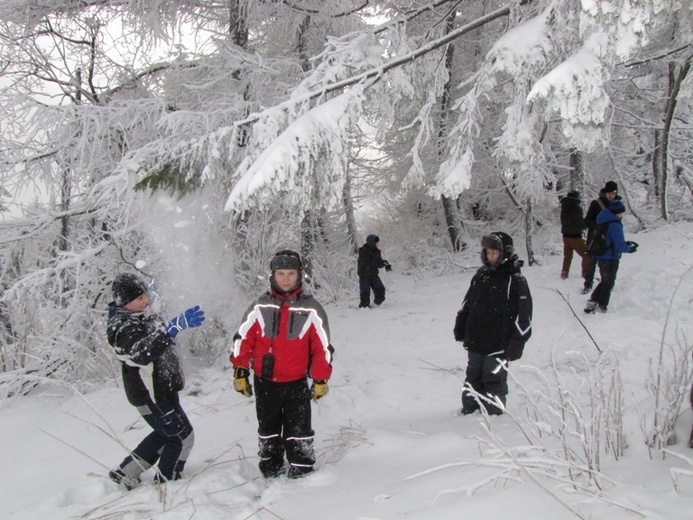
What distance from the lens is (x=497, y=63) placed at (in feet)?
12.6

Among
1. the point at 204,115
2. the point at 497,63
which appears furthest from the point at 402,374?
the point at 204,115

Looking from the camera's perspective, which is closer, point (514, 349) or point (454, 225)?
point (514, 349)

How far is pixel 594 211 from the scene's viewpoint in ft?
23.2

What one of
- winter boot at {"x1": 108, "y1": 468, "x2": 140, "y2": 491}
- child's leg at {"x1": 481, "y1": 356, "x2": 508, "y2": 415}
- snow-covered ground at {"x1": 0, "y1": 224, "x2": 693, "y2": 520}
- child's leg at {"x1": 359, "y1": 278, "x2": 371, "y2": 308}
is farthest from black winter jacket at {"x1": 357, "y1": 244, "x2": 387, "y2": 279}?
winter boot at {"x1": 108, "y1": 468, "x2": 140, "y2": 491}

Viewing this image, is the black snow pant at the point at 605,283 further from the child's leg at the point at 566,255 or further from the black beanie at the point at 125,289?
the black beanie at the point at 125,289

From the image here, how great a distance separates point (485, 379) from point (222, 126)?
5.12 meters

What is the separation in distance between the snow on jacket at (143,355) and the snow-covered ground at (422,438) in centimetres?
33

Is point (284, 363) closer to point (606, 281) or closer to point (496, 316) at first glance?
point (496, 316)

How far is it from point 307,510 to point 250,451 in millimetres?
1376

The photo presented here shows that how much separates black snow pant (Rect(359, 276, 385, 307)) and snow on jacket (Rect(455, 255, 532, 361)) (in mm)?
5262

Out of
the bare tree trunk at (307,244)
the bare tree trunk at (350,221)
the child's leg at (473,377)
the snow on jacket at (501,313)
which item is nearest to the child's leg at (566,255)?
the bare tree trunk at (307,244)

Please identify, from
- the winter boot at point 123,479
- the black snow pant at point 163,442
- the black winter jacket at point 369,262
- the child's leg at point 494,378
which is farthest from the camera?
the black winter jacket at point 369,262

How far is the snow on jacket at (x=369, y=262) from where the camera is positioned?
9047 mm

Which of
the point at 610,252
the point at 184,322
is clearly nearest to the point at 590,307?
the point at 610,252
